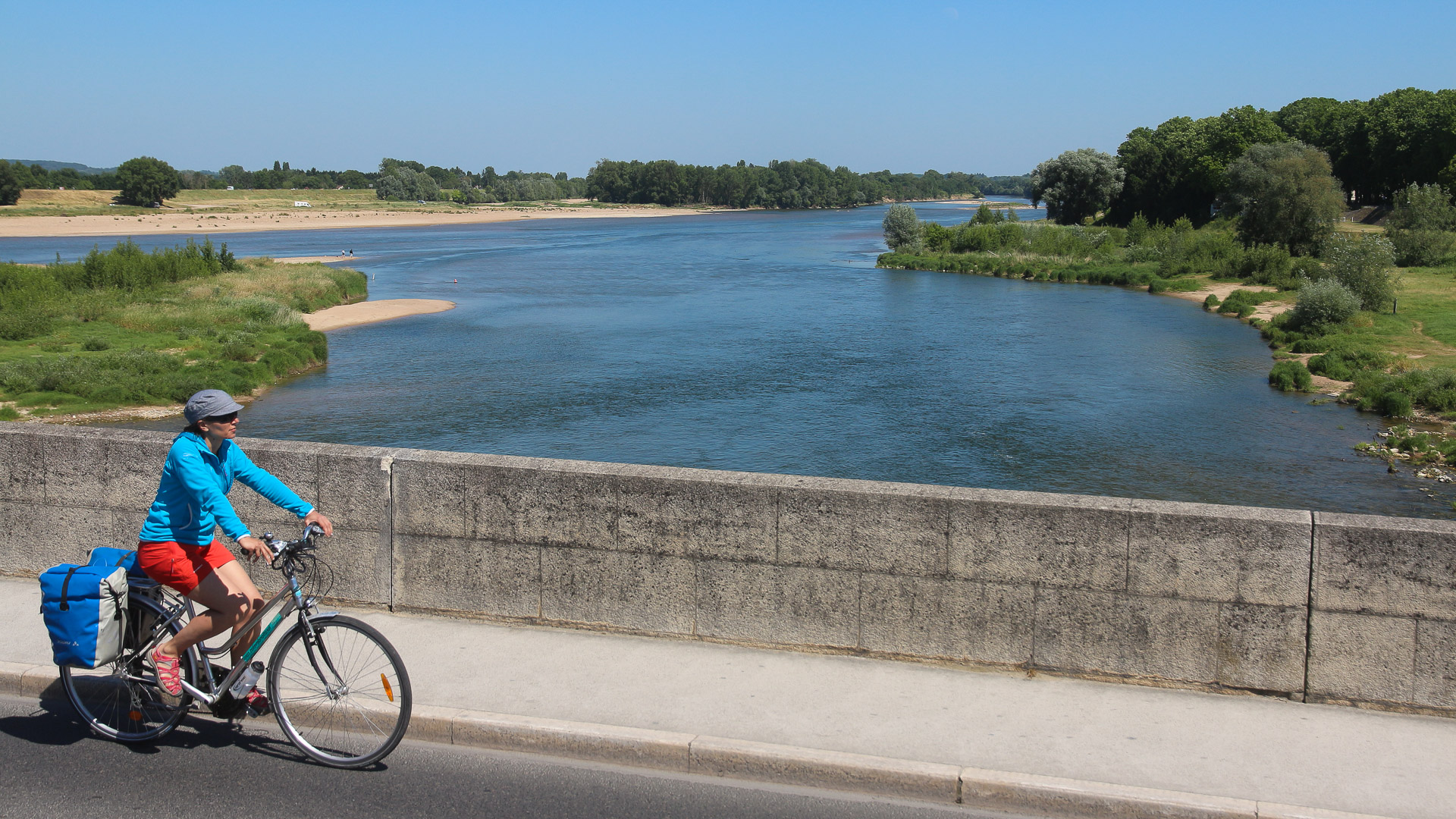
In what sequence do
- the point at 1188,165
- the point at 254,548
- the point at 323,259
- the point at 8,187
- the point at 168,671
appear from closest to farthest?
1. the point at 254,548
2. the point at 168,671
3. the point at 323,259
4. the point at 1188,165
5. the point at 8,187

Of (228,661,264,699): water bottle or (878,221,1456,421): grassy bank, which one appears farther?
(878,221,1456,421): grassy bank

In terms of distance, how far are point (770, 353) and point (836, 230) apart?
116865 mm

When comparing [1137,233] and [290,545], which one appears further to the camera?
[1137,233]

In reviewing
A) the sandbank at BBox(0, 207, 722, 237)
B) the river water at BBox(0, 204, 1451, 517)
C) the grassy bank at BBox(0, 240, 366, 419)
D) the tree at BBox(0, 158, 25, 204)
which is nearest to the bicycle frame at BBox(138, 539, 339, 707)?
the river water at BBox(0, 204, 1451, 517)

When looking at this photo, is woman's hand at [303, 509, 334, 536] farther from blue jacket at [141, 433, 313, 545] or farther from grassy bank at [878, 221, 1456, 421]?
grassy bank at [878, 221, 1456, 421]

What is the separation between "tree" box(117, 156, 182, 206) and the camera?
174625mm

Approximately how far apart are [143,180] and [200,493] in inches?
7748

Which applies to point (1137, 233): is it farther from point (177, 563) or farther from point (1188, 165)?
point (177, 563)

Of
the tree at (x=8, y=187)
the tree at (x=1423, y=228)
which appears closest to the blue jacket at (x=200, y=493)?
the tree at (x=1423, y=228)

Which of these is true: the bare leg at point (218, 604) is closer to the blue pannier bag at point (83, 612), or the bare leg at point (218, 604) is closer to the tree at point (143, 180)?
the blue pannier bag at point (83, 612)

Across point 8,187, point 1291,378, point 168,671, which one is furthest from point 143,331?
point 8,187

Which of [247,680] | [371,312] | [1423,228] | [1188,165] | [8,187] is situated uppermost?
[8,187]

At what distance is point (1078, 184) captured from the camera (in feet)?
356

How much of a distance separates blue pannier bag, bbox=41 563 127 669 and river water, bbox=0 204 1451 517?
68.3 ft
